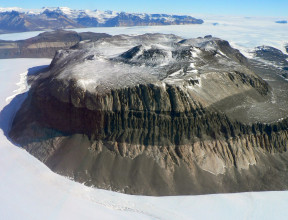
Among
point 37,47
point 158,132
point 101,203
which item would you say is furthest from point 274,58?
point 37,47

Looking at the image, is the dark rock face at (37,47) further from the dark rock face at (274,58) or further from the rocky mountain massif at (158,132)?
the rocky mountain massif at (158,132)

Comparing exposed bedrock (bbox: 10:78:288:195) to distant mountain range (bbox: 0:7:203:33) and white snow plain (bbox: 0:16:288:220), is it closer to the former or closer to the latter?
white snow plain (bbox: 0:16:288:220)

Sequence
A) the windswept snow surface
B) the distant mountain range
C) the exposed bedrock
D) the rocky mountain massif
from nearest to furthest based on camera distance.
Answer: the windswept snow surface
the exposed bedrock
the rocky mountain massif
the distant mountain range

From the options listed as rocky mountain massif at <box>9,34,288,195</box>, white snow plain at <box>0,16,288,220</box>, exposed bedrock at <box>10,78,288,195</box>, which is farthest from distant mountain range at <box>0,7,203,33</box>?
white snow plain at <box>0,16,288,220</box>

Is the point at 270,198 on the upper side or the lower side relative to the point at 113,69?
lower

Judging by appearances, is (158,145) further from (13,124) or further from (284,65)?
(284,65)

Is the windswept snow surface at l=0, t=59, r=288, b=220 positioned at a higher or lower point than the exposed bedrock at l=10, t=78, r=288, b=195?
lower

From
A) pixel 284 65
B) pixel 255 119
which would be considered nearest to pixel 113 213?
pixel 255 119
